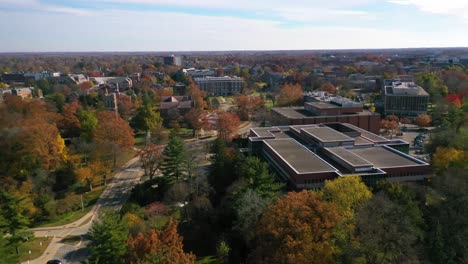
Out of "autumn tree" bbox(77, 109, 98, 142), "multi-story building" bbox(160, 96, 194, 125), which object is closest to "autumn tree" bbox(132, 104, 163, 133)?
"multi-story building" bbox(160, 96, 194, 125)

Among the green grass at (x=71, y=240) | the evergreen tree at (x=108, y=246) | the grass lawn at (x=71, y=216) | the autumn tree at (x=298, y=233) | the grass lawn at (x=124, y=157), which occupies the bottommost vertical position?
the green grass at (x=71, y=240)

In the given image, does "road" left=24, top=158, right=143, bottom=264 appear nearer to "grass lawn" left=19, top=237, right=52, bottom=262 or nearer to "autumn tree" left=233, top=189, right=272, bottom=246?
"grass lawn" left=19, top=237, right=52, bottom=262

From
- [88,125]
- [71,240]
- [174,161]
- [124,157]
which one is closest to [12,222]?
[71,240]

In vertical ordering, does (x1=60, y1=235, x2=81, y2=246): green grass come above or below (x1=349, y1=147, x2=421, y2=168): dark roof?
below

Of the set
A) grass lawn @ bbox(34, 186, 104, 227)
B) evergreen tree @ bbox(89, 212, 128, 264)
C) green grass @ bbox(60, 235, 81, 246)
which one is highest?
evergreen tree @ bbox(89, 212, 128, 264)

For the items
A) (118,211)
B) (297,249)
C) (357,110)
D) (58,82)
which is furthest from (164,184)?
(58,82)

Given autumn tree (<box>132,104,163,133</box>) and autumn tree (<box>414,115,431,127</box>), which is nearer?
autumn tree (<box>132,104,163,133</box>)

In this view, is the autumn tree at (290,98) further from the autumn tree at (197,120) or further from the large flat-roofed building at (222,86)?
the large flat-roofed building at (222,86)

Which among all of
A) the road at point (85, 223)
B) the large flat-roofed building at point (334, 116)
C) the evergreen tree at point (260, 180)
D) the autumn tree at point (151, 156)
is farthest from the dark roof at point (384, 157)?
the road at point (85, 223)
